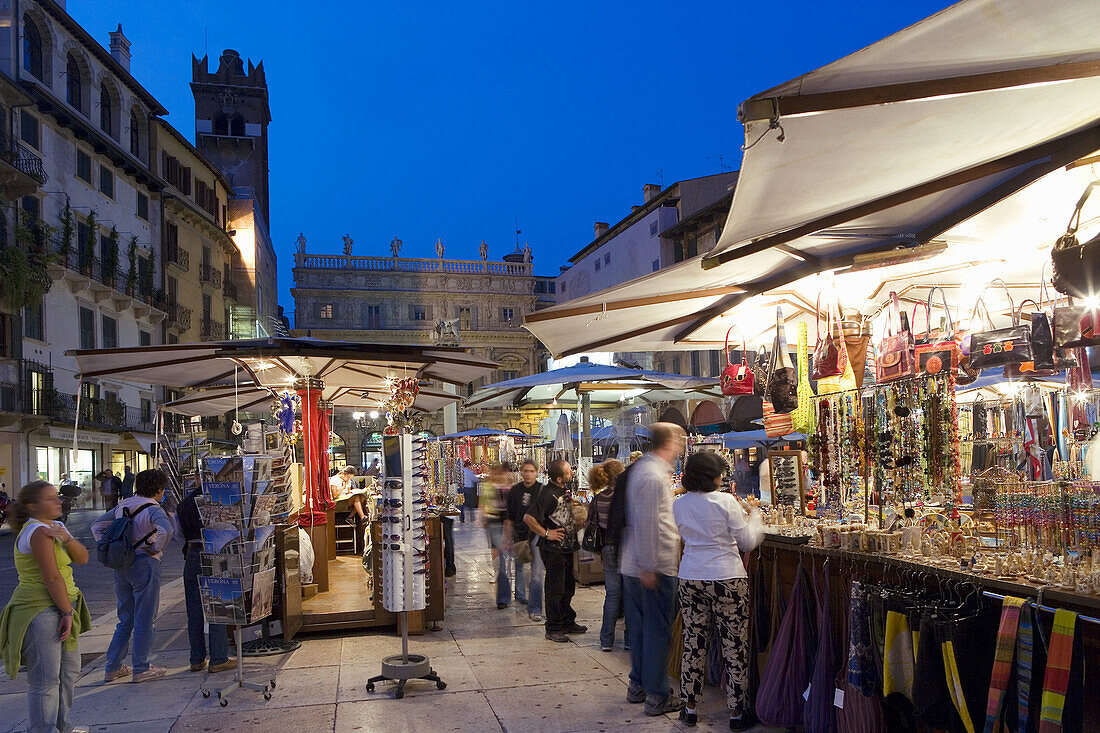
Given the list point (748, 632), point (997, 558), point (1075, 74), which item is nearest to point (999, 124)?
point (1075, 74)

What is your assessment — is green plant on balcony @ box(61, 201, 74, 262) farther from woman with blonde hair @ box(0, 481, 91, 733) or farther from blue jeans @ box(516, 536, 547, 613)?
woman with blonde hair @ box(0, 481, 91, 733)

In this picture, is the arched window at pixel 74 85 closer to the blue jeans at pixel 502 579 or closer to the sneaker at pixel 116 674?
the blue jeans at pixel 502 579

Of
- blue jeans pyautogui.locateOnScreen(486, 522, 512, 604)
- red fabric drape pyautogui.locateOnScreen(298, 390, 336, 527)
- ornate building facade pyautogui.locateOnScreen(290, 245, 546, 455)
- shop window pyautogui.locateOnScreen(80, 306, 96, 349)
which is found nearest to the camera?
red fabric drape pyautogui.locateOnScreen(298, 390, 336, 527)

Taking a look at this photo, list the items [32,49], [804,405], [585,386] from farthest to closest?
1. [32,49]
2. [585,386]
3. [804,405]

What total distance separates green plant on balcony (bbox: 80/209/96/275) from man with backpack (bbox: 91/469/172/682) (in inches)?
896

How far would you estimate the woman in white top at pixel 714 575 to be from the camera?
4.59 m

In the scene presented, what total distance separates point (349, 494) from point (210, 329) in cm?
2944

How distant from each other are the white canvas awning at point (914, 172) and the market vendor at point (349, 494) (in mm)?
5013

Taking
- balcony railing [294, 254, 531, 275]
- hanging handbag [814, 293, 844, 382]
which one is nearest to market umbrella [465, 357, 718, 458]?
hanging handbag [814, 293, 844, 382]

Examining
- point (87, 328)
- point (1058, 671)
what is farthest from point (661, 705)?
point (87, 328)

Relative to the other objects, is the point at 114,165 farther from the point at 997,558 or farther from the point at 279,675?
the point at 997,558

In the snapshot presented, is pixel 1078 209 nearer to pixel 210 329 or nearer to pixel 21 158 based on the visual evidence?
pixel 21 158

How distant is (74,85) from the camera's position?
26812 millimetres

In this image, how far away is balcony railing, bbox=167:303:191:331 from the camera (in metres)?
32.8
